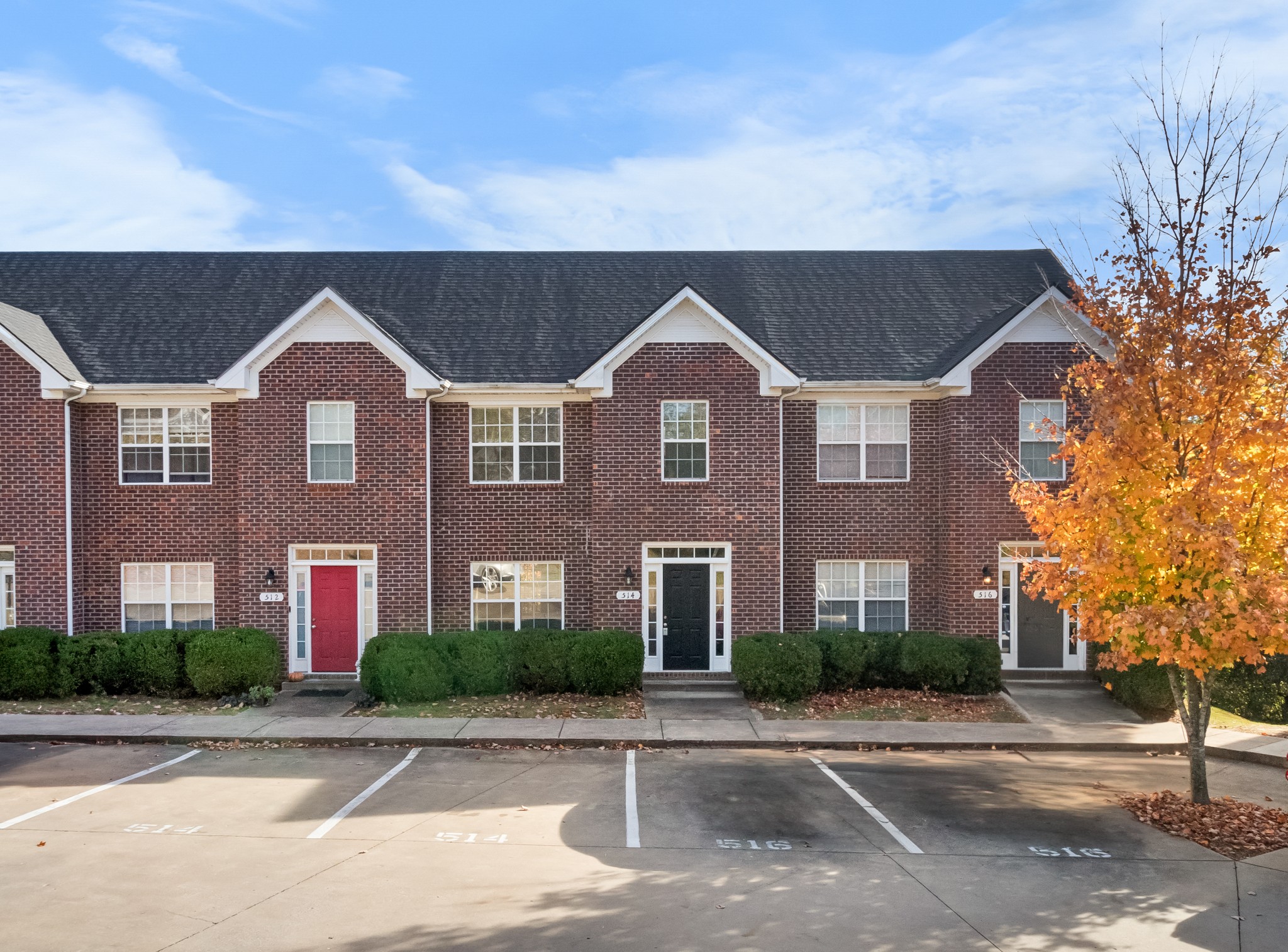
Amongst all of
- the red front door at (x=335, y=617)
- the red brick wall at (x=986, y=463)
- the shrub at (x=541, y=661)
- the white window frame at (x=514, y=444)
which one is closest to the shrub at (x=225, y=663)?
the red front door at (x=335, y=617)

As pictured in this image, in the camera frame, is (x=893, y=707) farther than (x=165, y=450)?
No

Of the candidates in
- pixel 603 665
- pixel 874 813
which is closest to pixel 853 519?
pixel 603 665

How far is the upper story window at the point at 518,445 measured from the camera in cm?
1869

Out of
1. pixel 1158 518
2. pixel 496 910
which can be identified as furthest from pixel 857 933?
pixel 1158 518

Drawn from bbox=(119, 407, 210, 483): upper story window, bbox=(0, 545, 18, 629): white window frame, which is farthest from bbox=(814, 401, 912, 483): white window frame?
bbox=(0, 545, 18, 629): white window frame

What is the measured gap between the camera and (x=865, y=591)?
738 inches

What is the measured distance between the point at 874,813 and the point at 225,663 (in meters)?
11.7

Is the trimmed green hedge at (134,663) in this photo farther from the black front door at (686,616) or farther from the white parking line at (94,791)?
the black front door at (686,616)

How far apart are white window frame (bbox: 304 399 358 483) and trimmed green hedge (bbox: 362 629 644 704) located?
344 cm

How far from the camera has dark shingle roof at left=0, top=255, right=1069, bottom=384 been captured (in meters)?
19.1

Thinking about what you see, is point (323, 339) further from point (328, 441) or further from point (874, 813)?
point (874, 813)

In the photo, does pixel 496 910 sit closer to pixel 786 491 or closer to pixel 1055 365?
pixel 786 491

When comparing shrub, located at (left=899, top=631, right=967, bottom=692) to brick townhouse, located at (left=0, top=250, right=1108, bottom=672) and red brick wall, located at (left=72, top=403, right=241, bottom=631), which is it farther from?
red brick wall, located at (left=72, top=403, right=241, bottom=631)

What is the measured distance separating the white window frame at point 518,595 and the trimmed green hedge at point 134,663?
13.0 ft
